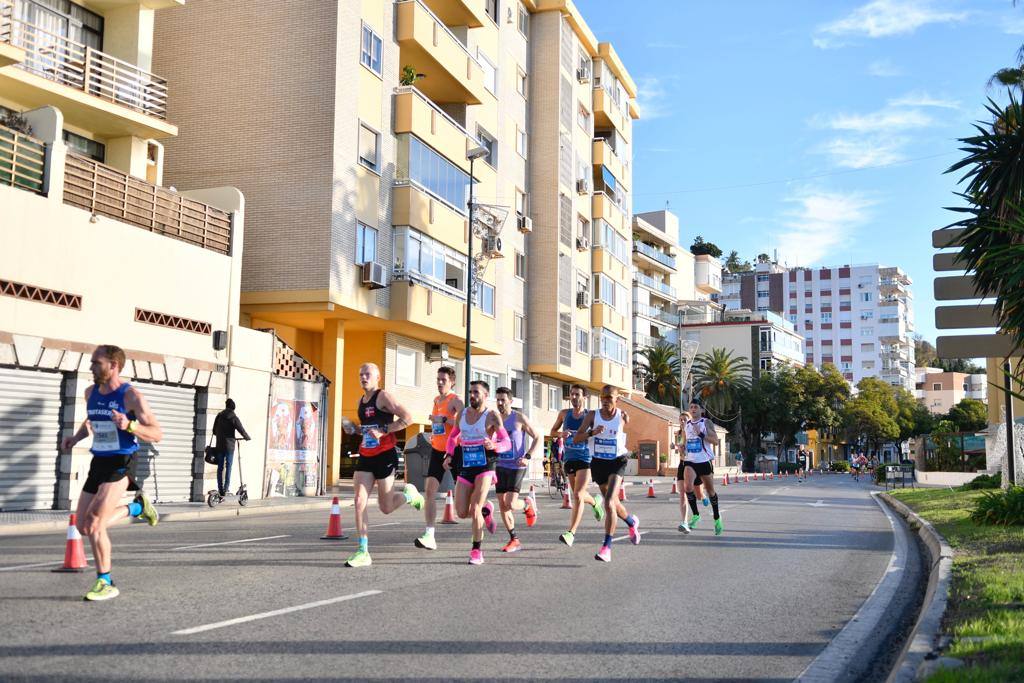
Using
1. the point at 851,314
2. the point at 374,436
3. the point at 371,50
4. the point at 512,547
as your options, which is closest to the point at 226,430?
the point at 512,547

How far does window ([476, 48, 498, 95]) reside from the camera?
38.4 m

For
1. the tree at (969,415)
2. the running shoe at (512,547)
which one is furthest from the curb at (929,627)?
the tree at (969,415)

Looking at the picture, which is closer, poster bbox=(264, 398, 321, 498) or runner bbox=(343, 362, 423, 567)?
runner bbox=(343, 362, 423, 567)

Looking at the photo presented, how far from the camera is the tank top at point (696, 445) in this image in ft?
52.5

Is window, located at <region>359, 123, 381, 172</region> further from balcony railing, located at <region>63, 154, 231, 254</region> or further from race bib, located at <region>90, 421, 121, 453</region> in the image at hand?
race bib, located at <region>90, 421, 121, 453</region>

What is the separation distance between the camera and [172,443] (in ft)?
69.1

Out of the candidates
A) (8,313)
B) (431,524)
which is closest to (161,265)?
(8,313)

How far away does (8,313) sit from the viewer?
669 inches

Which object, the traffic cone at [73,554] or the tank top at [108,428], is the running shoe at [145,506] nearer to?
the traffic cone at [73,554]

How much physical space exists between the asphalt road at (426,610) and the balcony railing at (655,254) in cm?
→ 7195

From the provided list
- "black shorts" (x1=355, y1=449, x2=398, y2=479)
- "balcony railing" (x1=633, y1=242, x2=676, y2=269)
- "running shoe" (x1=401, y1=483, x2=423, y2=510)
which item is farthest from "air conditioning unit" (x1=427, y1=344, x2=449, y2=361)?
"balcony railing" (x1=633, y1=242, x2=676, y2=269)

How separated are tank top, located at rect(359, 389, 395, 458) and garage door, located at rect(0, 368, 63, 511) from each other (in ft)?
30.7

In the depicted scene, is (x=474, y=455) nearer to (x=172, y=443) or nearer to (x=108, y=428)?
(x=108, y=428)

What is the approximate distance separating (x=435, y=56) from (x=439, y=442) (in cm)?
2073
